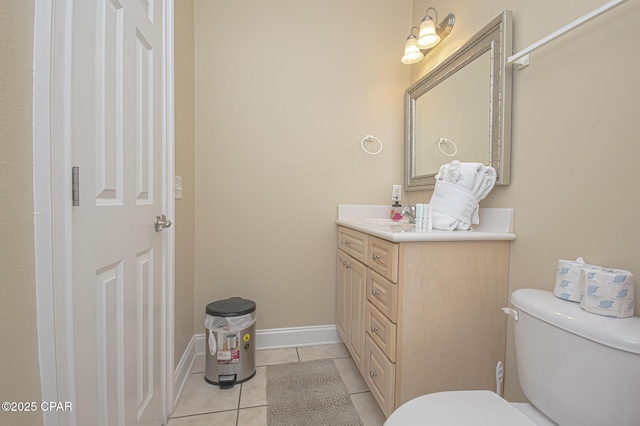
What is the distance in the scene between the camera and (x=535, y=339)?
0.81 metres

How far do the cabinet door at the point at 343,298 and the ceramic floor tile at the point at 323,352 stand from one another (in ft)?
0.43

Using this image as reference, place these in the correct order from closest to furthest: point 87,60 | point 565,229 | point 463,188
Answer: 1. point 87,60
2. point 565,229
3. point 463,188

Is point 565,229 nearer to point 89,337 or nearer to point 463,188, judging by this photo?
point 463,188

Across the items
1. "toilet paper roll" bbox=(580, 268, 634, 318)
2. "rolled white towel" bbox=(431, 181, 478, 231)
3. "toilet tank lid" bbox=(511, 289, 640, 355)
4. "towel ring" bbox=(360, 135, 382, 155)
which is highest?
"towel ring" bbox=(360, 135, 382, 155)

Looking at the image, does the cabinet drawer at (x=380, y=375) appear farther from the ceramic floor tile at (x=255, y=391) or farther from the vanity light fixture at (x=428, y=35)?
the vanity light fixture at (x=428, y=35)

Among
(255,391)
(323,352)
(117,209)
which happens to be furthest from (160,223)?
(323,352)

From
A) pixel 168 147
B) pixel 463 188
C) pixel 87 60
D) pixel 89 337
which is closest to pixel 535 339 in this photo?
pixel 463 188

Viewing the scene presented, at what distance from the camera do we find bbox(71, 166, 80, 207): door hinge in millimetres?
641

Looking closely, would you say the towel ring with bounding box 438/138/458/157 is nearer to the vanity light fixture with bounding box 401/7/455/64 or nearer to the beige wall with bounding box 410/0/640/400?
the beige wall with bounding box 410/0/640/400

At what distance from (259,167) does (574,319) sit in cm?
170

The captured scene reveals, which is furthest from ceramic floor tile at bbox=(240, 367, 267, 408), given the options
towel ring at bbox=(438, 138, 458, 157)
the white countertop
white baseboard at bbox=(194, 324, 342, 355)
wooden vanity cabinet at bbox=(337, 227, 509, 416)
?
towel ring at bbox=(438, 138, 458, 157)

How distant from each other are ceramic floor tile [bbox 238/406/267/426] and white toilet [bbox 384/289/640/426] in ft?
2.64

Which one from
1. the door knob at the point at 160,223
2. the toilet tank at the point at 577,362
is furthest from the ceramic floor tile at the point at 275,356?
the toilet tank at the point at 577,362

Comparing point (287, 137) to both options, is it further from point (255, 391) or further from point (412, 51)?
point (255, 391)
